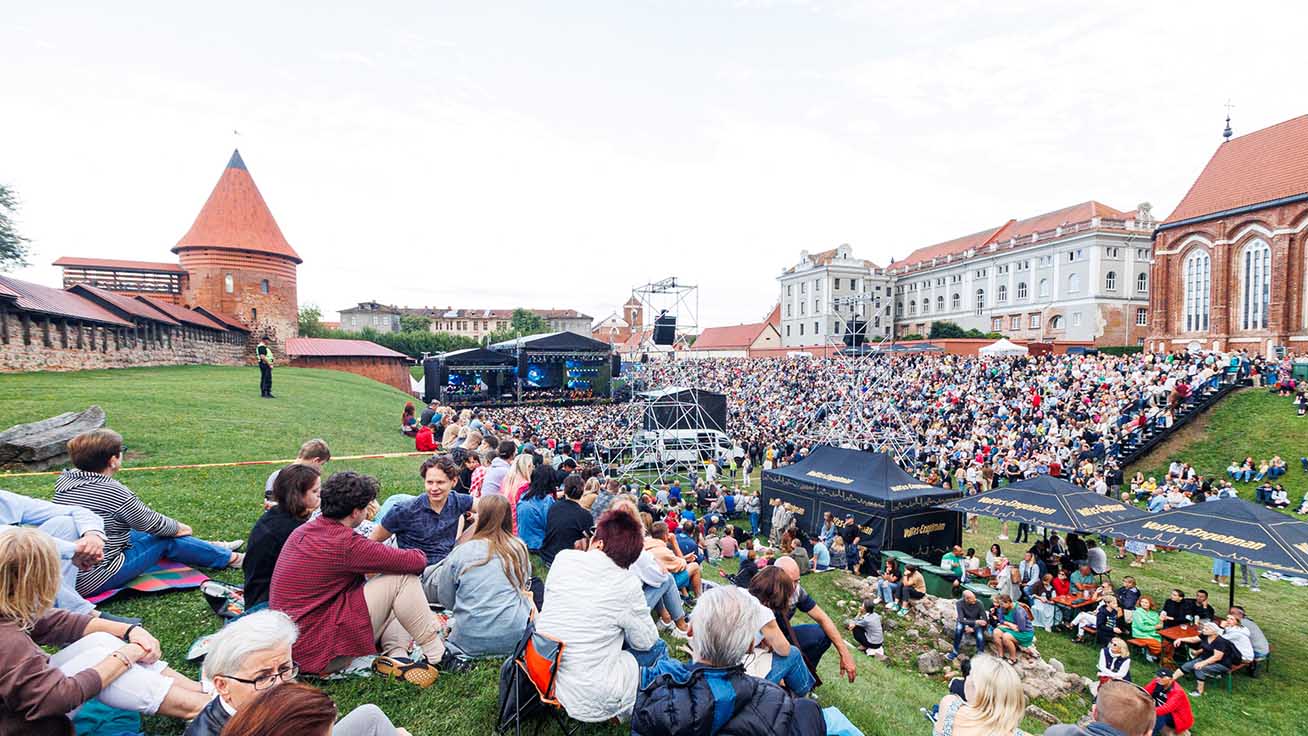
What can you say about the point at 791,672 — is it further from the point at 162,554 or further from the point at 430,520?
the point at 162,554

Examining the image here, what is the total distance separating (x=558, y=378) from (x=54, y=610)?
40.6 meters

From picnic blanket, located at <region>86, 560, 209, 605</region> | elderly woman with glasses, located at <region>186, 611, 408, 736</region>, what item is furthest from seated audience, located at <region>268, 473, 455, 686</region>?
picnic blanket, located at <region>86, 560, 209, 605</region>

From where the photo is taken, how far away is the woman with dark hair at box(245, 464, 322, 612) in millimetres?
3928

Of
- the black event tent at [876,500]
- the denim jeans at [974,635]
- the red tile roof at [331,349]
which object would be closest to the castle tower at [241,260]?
the red tile roof at [331,349]

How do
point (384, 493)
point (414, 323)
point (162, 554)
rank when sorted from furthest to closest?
point (414, 323) → point (384, 493) → point (162, 554)

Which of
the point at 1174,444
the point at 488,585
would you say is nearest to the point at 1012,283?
the point at 1174,444

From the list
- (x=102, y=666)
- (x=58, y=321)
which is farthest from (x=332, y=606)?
(x=58, y=321)

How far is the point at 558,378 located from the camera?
4325 centimetres

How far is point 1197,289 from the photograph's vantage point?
3638 cm

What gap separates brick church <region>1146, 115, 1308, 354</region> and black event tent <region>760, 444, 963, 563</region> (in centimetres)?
3328

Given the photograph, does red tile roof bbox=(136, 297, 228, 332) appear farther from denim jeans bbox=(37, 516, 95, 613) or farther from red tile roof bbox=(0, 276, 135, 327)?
denim jeans bbox=(37, 516, 95, 613)

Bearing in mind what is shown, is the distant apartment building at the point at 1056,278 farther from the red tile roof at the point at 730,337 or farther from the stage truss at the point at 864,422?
the stage truss at the point at 864,422

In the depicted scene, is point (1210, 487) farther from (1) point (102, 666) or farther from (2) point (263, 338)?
(2) point (263, 338)

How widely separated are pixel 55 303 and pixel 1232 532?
32450 millimetres
